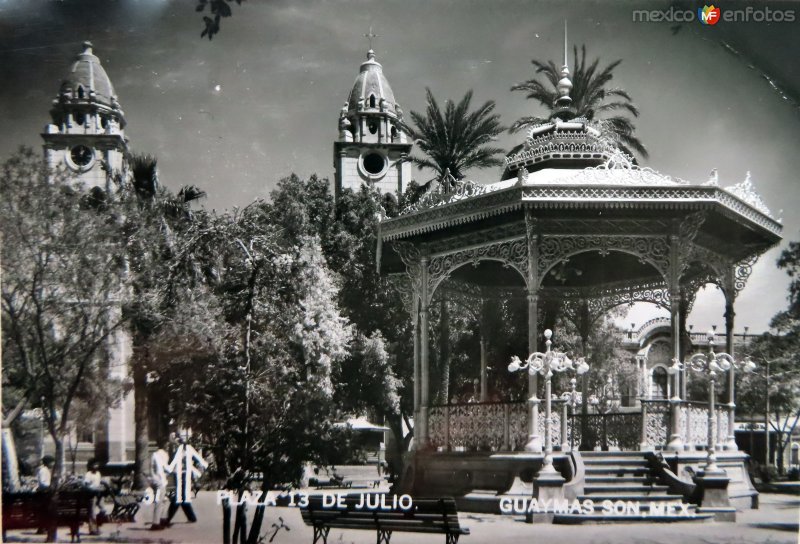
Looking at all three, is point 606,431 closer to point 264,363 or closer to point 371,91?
point 264,363

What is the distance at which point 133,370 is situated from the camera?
14.5 m

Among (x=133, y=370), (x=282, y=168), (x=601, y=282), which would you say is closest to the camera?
(x=133, y=370)

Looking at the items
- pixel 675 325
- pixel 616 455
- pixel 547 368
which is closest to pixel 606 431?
pixel 616 455

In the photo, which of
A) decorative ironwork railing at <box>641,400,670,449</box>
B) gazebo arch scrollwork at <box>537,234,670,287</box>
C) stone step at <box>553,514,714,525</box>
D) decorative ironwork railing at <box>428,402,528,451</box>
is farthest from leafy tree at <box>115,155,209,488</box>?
decorative ironwork railing at <box>641,400,670,449</box>

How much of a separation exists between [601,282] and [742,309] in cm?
343

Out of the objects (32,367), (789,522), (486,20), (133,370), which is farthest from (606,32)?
(32,367)

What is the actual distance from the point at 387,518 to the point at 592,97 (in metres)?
9.45

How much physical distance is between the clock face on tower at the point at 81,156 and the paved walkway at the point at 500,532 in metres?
5.57

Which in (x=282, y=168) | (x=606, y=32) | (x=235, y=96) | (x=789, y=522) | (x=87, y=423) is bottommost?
(x=789, y=522)

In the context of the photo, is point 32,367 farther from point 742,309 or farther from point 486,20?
point 742,309

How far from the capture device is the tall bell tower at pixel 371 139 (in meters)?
16.3

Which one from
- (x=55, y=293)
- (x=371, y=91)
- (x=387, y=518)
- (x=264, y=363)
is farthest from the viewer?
(x=371, y=91)

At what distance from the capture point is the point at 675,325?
14.4 meters

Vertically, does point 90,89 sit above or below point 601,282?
above
